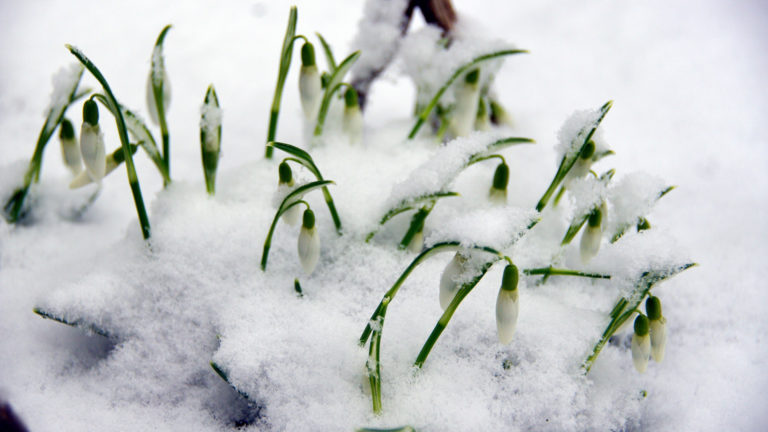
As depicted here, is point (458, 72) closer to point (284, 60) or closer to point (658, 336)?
point (284, 60)

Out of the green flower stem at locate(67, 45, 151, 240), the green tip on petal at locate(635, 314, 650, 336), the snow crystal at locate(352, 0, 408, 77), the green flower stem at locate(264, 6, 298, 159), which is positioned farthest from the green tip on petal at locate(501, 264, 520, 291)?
the snow crystal at locate(352, 0, 408, 77)

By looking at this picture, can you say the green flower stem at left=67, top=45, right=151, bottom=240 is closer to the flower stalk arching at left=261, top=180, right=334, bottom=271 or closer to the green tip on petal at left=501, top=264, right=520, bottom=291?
the flower stalk arching at left=261, top=180, right=334, bottom=271

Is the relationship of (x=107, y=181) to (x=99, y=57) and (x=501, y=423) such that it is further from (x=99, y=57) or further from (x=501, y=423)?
(x=501, y=423)


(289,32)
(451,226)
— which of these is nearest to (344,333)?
(451,226)

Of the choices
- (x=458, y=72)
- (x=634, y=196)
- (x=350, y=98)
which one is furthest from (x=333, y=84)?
(x=634, y=196)

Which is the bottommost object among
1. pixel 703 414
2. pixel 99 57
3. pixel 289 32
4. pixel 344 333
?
pixel 703 414
